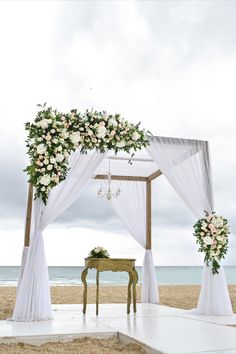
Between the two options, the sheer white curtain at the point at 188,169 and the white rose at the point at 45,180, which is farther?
the sheer white curtain at the point at 188,169

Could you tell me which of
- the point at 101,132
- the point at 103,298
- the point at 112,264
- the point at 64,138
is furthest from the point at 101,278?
the point at 64,138

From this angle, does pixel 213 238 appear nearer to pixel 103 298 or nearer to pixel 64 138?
pixel 64 138

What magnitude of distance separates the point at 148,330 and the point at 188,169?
9.76ft

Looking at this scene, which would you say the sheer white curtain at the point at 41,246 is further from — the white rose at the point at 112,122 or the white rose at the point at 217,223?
the white rose at the point at 217,223

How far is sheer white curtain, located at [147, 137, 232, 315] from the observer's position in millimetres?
6613

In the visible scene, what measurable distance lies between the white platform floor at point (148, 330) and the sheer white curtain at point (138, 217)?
168 cm

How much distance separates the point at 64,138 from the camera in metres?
5.67

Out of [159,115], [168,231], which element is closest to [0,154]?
[159,115]

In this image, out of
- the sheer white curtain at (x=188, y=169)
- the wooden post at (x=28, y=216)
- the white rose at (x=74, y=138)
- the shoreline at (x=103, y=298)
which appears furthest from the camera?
the shoreline at (x=103, y=298)

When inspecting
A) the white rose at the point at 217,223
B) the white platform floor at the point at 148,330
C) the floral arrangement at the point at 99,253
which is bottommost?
the white platform floor at the point at 148,330

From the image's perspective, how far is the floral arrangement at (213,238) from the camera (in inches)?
245

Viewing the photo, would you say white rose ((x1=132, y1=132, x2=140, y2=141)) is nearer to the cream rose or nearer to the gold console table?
the cream rose

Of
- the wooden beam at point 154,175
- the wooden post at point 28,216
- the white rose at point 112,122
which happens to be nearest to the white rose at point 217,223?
the wooden beam at point 154,175

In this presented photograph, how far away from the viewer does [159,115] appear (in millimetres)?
7789
